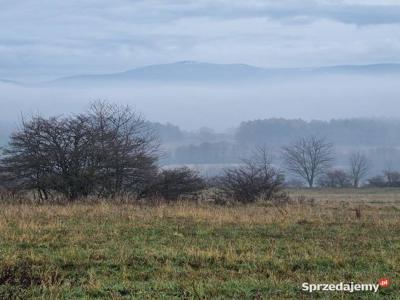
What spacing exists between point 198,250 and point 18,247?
3209 millimetres

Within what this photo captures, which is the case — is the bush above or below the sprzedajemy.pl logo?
above

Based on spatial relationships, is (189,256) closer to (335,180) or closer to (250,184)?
(250,184)

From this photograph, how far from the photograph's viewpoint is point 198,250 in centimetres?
1019

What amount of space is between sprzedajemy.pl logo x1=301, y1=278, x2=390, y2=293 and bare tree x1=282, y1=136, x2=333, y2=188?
10793cm

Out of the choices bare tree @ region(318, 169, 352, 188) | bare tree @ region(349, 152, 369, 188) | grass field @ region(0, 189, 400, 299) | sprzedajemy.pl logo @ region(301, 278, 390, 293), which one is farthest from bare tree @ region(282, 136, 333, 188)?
sprzedajemy.pl logo @ region(301, 278, 390, 293)

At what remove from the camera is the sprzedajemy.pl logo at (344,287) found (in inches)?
298

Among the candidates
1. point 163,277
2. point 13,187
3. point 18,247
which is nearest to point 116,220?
point 18,247

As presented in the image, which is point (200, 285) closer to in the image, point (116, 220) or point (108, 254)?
point (108, 254)

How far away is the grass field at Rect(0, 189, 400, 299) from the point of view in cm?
755

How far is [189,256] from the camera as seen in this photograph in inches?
384

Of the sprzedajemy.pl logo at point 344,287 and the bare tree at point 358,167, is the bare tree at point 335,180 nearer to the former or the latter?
the bare tree at point 358,167

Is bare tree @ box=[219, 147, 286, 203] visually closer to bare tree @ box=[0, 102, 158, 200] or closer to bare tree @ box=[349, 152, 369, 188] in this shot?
bare tree @ box=[0, 102, 158, 200]

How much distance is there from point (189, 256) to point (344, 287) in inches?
112

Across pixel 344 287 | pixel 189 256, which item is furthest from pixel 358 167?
pixel 344 287
